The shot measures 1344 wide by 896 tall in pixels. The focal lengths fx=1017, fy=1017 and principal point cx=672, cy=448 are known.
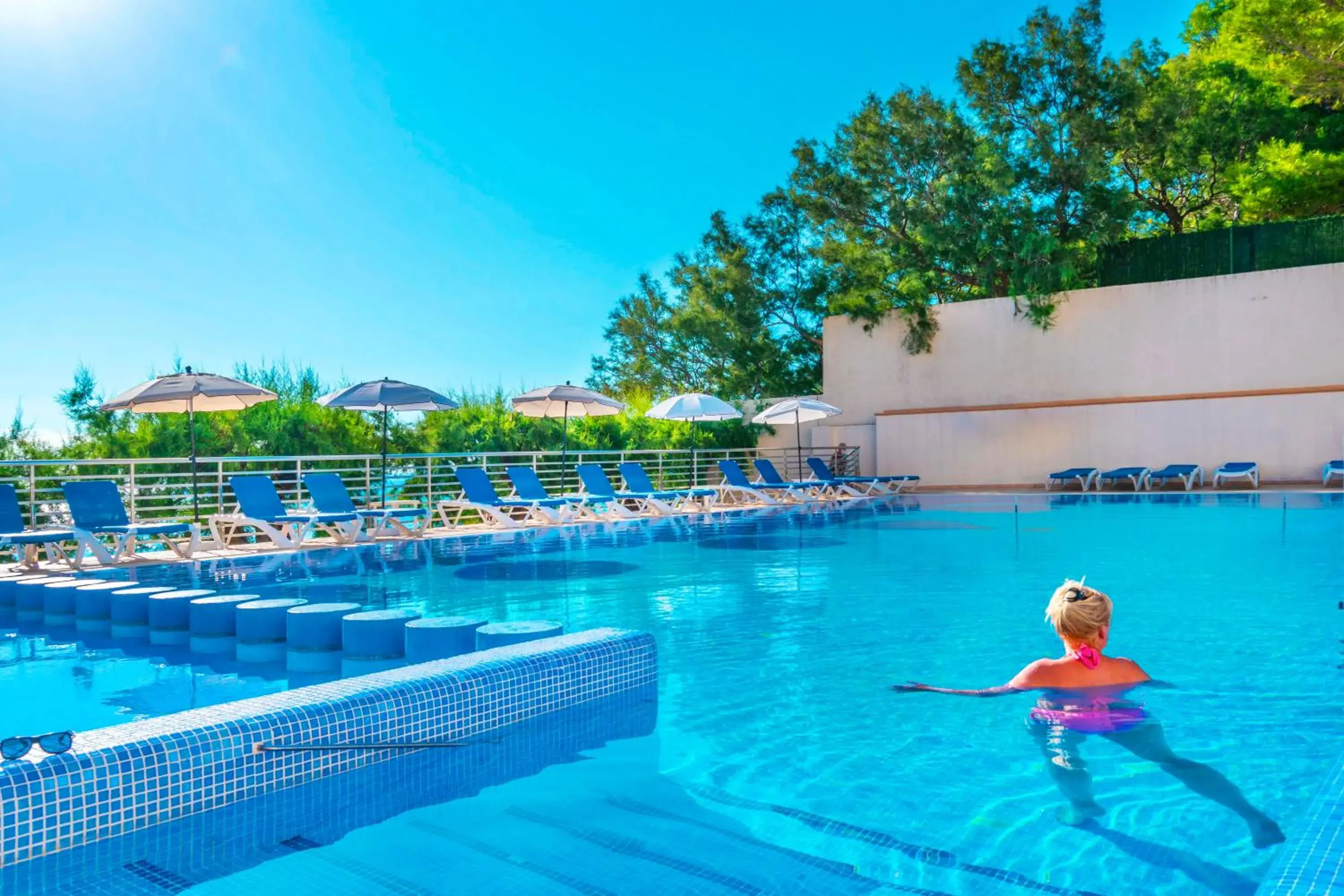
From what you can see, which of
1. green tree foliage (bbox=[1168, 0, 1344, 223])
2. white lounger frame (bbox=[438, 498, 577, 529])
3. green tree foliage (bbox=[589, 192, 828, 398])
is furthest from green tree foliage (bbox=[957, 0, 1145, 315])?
white lounger frame (bbox=[438, 498, 577, 529])

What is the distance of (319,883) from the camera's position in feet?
8.87

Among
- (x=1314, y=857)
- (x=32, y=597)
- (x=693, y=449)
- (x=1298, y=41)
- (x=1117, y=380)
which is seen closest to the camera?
(x=1314, y=857)

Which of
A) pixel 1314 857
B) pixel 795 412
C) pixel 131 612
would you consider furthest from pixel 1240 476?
pixel 1314 857

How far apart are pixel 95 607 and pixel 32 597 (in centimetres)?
109

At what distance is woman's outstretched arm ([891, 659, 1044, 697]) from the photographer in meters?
3.97

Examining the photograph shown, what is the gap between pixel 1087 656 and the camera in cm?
387

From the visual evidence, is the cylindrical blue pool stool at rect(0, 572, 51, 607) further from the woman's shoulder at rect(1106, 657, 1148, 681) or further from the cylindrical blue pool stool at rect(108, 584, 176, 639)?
the woman's shoulder at rect(1106, 657, 1148, 681)

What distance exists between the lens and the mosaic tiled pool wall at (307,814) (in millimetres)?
2742

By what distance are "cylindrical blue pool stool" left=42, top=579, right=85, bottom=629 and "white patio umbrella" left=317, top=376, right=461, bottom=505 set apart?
4575 mm

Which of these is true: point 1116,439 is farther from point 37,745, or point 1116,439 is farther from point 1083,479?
point 37,745

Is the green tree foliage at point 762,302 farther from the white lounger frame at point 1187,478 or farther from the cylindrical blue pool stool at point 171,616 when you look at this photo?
the cylindrical blue pool stool at point 171,616

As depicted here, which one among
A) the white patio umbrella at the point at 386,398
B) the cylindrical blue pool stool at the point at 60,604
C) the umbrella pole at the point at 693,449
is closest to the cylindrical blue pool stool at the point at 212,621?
the cylindrical blue pool stool at the point at 60,604

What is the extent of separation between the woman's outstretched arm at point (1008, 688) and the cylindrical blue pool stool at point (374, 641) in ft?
8.45

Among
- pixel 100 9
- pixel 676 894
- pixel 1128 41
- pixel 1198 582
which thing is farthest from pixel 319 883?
pixel 100 9
